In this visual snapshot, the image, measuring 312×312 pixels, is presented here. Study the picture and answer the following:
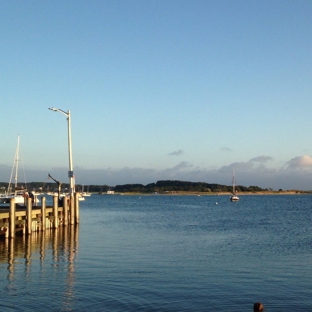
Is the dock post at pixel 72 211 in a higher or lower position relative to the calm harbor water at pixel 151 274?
higher

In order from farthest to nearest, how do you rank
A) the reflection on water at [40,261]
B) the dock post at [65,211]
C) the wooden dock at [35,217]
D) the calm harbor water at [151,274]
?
the dock post at [65,211] → the wooden dock at [35,217] → the reflection on water at [40,261] → the calm harbor water at [151,274]

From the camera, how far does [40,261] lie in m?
23.0

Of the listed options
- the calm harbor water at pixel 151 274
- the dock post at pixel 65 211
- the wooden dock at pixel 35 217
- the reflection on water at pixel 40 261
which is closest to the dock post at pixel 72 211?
the wooden dock at pixel 35 217

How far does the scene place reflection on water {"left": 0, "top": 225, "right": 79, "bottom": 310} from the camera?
1753 centimetres

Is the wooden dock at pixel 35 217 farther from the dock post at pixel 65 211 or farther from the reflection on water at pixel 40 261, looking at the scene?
the reflection on water at pixel 40 261

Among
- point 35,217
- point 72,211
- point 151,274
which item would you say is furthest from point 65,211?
point 151,274

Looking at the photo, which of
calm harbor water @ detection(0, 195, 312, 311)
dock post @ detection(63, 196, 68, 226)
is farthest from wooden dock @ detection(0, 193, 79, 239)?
calm harbor water @ detection(0, 195, 312, 311)

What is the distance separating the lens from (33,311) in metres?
14.4

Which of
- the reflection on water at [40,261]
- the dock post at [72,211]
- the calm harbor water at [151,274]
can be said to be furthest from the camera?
the dock post at [72,211]

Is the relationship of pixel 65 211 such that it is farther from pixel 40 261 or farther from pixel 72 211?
pixel 40 261

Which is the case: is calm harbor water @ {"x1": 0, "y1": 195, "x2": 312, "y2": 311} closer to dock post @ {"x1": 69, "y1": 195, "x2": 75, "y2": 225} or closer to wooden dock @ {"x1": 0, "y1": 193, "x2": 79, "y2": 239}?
wooden dock @ {"x1": 0, "y1": 193, "x2": 79, "y2": 239}

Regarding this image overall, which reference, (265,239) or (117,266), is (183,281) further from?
(265,239)

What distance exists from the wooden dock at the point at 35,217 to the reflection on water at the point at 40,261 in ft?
2.20

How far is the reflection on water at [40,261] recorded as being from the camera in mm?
17531
